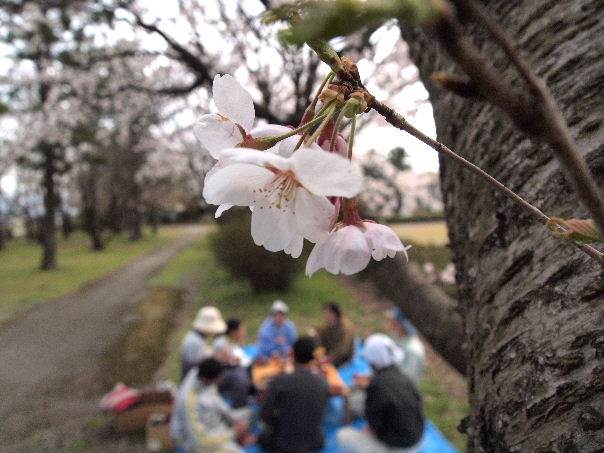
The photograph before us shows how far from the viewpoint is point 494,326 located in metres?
0.73

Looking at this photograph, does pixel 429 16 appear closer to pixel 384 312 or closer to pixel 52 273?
pixel 384 312

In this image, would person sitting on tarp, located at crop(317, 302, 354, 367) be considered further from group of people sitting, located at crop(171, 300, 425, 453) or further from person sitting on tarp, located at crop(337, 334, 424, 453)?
person sitting on tarp, located at crop(337, 334, 424, 453)

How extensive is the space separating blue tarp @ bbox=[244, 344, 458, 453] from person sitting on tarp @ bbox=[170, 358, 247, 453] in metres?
0.53

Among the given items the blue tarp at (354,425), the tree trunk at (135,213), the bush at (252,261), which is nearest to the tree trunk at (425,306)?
the blue tarp at (354,425)

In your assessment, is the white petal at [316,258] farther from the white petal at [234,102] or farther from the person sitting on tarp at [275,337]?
the person sitting on tarp at [275,337]

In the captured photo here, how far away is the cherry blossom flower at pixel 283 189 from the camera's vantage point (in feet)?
1.22

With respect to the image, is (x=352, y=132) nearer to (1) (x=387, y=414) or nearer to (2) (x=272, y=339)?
(1) (x=387, y=414)

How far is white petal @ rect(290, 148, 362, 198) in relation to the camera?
0.36m

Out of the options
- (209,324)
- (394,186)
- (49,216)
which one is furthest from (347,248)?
(49,216)

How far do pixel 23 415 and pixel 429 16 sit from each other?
558 cm

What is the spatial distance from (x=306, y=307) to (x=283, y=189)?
815 centimetres

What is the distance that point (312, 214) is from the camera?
460 mm

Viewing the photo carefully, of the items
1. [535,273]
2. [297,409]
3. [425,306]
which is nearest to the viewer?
[535,273]

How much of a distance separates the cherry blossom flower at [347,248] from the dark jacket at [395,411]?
3.16 m
